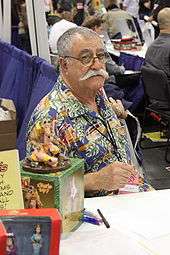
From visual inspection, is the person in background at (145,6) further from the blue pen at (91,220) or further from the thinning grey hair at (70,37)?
the blue pen at (91,220)

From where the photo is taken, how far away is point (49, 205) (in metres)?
1.63

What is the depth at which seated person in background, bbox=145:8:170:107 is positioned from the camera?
18.4ft

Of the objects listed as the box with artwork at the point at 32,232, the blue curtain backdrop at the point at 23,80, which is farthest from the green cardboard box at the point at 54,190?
the blue curtain backdrop at the point at 23,80

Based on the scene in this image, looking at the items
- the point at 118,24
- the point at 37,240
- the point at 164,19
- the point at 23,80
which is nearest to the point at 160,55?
the point at 164,19

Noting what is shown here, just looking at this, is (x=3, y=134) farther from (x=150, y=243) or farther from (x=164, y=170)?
(x=164, y=170)

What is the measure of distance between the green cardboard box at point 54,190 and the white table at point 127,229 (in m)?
0.09

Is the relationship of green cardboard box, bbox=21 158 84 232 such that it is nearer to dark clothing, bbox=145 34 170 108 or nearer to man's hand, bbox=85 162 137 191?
man's hand, bbox=85 162 137 191

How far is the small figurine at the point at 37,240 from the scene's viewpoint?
135 cm

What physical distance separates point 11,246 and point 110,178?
93cm

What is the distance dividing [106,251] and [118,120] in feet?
3.64

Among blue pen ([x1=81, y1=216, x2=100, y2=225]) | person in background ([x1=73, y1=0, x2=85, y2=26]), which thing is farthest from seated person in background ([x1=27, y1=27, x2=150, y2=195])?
person in background ([x1=73, y1=0, x2=85, y2=26])

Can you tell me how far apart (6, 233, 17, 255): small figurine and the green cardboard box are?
31 centimetres

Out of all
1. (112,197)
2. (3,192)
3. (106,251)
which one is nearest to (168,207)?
(112,197)

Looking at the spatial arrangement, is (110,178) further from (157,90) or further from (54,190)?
(157,90)
